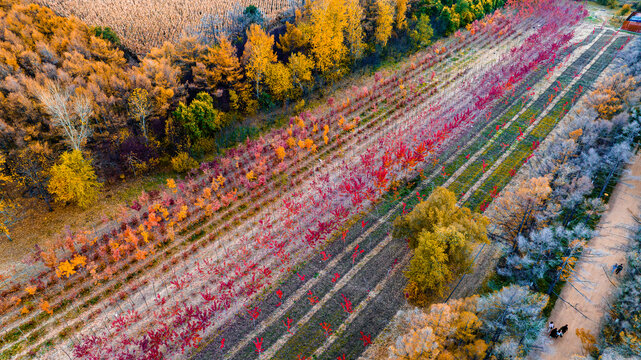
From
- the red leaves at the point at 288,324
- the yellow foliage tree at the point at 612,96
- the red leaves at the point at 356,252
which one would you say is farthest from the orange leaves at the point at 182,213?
the yellow foliage tree at the point at 612,96

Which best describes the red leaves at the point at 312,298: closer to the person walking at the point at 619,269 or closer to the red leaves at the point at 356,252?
the red leaves at the point at 356,252

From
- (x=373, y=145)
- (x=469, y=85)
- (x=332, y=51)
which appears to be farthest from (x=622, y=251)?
(x=332, y=51)

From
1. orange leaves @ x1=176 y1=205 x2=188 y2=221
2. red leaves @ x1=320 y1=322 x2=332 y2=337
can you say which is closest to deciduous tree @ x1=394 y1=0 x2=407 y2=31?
orange leaves @ x1=176 y1=205 x2=188 y2=221

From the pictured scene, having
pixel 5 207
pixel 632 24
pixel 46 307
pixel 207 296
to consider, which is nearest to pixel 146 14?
pixel 5 207

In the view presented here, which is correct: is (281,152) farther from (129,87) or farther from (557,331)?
(557,331)

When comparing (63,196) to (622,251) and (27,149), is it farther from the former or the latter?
(622,251)
